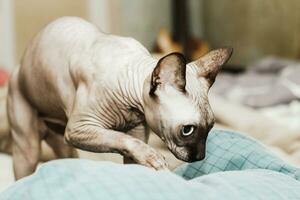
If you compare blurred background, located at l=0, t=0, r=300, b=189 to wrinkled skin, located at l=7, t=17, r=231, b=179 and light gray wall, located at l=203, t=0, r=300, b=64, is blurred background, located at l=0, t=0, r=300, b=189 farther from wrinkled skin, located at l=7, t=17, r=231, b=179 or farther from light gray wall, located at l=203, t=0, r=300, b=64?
wrinkled skin, located at l=7, t=17, r=231, b=179

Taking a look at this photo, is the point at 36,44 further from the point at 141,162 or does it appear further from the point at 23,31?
the point at 23,31

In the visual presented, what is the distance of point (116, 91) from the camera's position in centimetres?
65

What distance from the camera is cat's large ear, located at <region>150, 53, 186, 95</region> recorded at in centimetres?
59

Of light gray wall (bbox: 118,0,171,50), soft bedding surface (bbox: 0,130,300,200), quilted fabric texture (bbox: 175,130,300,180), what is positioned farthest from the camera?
light gray wall (bbox: 118,0,171,50)

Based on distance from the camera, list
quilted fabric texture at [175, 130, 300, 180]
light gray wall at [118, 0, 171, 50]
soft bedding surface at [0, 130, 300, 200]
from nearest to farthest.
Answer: soft bedding surface at [0, 130, 300, 200] < quilted fabric texture at [175, 130, 300, 180] < light gray wall at [118, 0, 171, 50]

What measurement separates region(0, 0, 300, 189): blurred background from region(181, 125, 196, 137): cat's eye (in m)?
1.11

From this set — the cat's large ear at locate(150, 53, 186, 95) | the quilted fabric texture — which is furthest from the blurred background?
the cat's large ear at locate(150, 53, 186, 95)

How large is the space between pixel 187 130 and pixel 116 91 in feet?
0.30

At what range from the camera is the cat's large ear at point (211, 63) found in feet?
2.11

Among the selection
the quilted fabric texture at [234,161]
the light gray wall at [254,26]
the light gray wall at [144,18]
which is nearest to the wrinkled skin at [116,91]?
the quilted fabric texture at [234,161]

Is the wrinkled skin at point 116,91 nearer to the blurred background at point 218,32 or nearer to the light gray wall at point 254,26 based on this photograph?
the blurred background at point 218,32

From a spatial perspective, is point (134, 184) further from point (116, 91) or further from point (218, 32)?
point (218, 32)

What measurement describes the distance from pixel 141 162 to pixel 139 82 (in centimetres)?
8

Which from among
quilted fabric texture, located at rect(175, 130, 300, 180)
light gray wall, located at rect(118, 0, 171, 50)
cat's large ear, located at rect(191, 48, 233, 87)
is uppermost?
cat's large ear, located at rect(191, 48, 233, 87)
